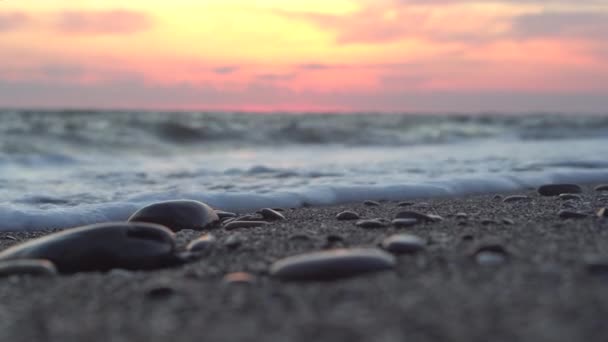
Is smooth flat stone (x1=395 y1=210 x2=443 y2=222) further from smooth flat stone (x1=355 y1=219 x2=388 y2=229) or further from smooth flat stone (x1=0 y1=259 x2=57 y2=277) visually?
smooth flat stone (x1=0 y1=259 x2=57 y2=277)

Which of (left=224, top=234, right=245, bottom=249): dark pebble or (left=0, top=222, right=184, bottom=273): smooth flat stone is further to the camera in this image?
(left=224, top=234, right=245, bottom=249): dark pebble

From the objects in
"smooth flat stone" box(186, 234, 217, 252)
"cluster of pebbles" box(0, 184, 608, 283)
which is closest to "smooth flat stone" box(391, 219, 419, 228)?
"cluster of pebbles" box(0, 184, 608, 283)

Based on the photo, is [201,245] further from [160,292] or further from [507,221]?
[507,221]

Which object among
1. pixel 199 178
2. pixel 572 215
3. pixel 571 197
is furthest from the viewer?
pixel 199 178

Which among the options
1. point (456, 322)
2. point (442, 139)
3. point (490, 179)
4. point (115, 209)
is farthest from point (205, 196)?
point (442, 139)

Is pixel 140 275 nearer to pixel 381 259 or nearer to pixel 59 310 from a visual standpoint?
pixel 59 310

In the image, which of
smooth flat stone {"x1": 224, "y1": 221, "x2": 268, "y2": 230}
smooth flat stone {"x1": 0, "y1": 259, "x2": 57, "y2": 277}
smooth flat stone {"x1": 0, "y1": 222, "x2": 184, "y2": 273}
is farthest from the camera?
smooth flat stone {"x1": 224, "y1": 221, "x2": 268, "y2": 230}

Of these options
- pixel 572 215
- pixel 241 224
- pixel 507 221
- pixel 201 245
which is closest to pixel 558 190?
pixel 572 215
